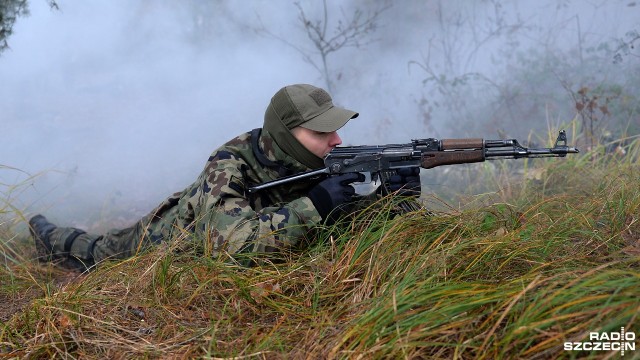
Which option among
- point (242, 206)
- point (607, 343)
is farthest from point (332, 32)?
point (607, 343)

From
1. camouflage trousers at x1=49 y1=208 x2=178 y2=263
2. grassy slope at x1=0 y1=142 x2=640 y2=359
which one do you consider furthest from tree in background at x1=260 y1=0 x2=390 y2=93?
grassy slope at x1=0 y1=142 x2=640 y2=359

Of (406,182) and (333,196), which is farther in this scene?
(406,182)

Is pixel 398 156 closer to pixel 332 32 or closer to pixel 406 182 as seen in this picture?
pixel 406 182

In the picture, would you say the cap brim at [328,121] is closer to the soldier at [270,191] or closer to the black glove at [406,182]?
the soldier at [270,191]

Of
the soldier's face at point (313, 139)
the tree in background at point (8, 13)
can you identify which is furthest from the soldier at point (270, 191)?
the tree in background at point (8, 13)

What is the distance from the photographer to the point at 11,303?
2975mm

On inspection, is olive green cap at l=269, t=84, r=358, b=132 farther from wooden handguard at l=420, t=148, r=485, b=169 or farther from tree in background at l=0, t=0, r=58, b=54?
tree in background at l=0, t=0, r=58, b=54

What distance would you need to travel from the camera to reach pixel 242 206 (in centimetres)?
314

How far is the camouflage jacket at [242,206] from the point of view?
300cm

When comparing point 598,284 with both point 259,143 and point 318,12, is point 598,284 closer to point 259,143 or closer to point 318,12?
point 259,143

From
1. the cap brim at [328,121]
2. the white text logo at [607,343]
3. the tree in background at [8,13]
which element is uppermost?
the tree in background at [8,13]

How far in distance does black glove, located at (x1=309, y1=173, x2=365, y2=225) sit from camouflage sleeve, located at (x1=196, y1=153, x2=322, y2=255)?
0.04 metres

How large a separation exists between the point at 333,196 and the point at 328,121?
1.27 ft

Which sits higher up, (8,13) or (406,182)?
(8,13)
